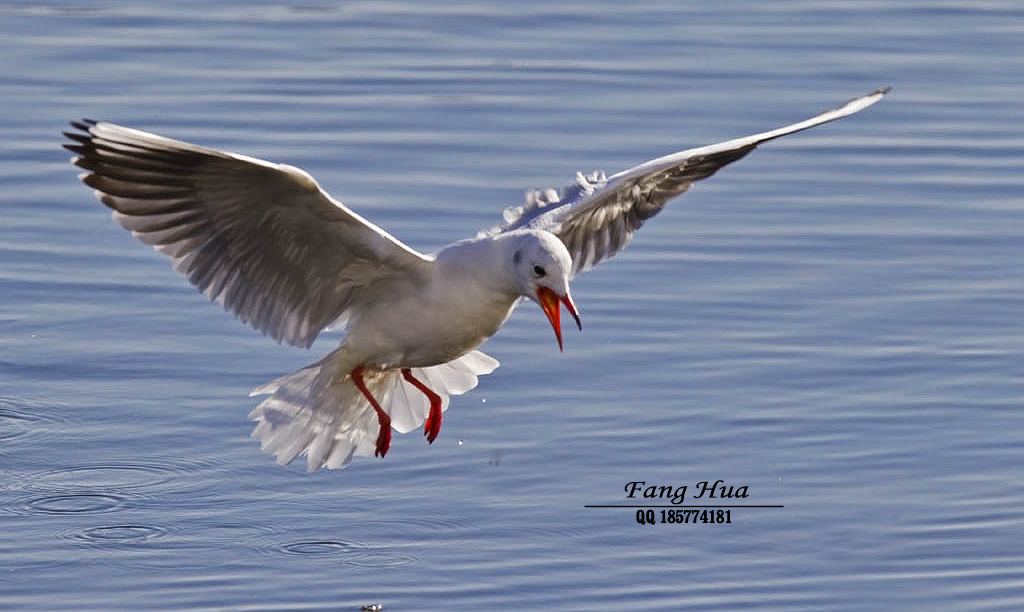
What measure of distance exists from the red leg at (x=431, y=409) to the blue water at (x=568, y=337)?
0.18 metres

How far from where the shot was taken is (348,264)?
853 centimetres

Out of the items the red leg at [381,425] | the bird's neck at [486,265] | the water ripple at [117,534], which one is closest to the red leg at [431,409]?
the red leg at [381,425]

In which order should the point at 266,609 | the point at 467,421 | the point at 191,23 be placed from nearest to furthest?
1. the point at 266,609
2. the point at 467,421
3. the point at 191,23

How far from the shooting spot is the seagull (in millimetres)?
7980

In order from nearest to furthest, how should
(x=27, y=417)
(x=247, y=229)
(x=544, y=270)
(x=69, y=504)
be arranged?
(x=544, y=270), (x=247, y=229), (x=69, y=504), (x=27, y=417)

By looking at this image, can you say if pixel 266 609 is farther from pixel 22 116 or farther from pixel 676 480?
pixel 22 116

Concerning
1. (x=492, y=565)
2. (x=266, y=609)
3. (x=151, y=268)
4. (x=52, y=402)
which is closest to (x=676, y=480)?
(x=492, y=565)

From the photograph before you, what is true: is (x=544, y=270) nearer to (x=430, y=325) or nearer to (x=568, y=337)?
(x=430, y=325)

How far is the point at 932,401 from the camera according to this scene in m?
9.59

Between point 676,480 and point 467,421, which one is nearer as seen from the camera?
point 676,480

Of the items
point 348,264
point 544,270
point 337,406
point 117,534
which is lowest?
point 117,534

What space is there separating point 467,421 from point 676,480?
43.5 inches

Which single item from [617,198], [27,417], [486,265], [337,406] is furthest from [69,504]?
[617,198]

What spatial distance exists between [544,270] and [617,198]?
4.56 ft
